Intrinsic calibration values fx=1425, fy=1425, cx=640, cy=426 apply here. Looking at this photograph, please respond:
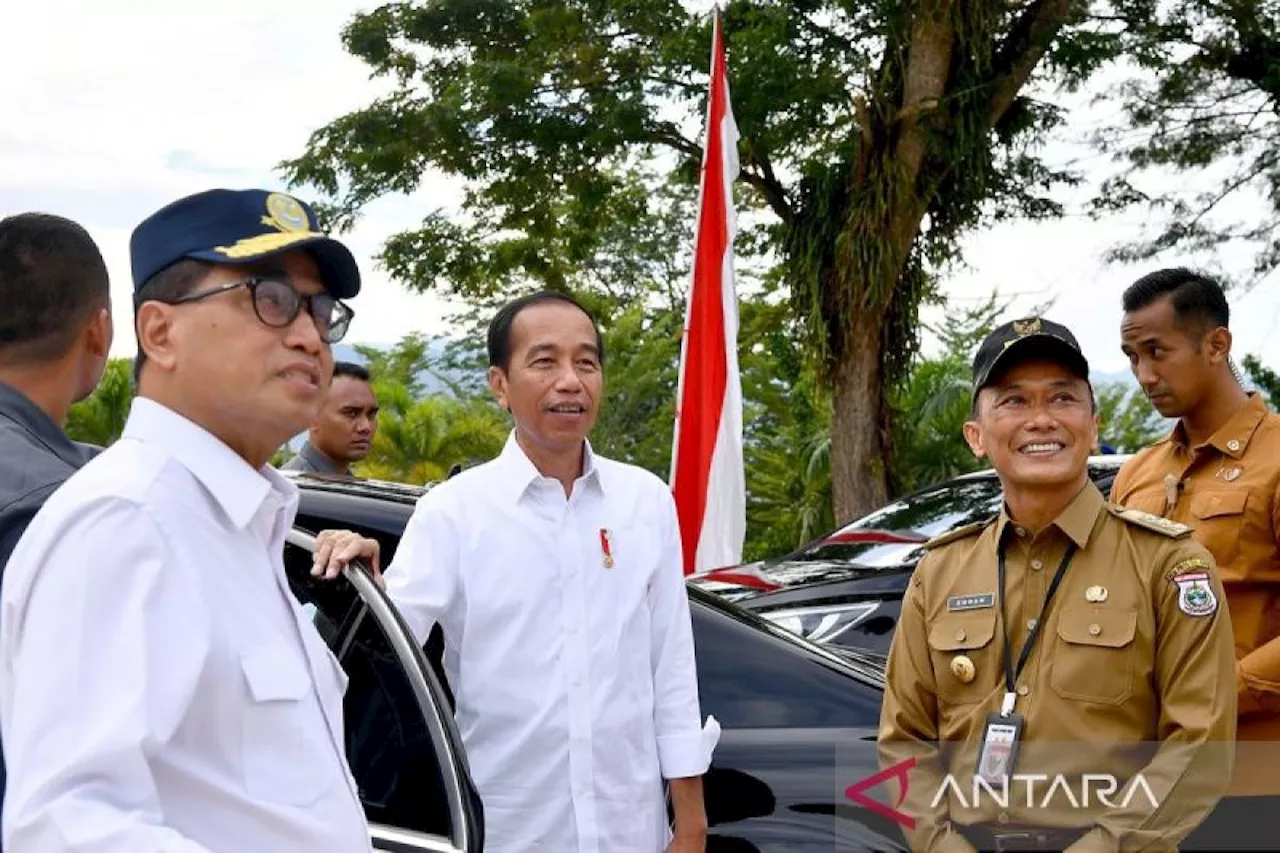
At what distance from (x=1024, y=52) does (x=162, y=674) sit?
11770 mm

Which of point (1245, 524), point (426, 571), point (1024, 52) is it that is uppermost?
point (1024, 52)

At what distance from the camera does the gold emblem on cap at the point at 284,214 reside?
1759mm

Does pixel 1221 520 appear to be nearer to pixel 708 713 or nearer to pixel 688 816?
pixel 708 713

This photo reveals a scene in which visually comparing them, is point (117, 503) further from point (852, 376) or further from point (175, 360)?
point (852, 376)

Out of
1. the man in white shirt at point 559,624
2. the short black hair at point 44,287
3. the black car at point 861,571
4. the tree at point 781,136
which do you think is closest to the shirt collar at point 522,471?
the man in white shirt at point 559,624

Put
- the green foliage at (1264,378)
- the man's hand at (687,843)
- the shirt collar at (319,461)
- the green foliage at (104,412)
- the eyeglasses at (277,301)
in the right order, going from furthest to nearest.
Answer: the green foliage at (104,412) → the green foliage at (1264,378) → the shirt collar at (319,461) → the man's hand at (687,843) → the eyeglasses at (277,301)

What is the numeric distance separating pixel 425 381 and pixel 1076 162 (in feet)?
58.5

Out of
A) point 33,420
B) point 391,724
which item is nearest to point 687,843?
point 391,724

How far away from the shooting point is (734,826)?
2.94 m

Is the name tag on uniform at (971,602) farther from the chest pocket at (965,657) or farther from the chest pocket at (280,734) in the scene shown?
the chest pocket at (280,734)

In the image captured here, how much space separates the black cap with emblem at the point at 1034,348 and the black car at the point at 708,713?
0.94m

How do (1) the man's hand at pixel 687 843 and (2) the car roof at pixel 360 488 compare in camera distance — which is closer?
(1) the man's hand at pixel 687 843

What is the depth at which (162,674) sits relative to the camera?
4.75 ft

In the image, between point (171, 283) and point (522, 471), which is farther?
point (522, 471)
